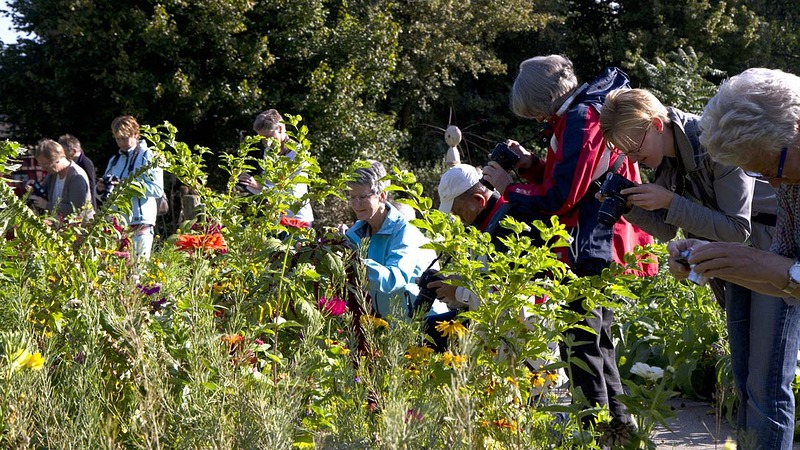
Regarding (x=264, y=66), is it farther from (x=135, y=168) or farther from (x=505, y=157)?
(x=505, y=157)

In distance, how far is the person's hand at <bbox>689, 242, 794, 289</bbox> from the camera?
227 cm

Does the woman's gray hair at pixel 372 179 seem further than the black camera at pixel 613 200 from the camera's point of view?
Yes

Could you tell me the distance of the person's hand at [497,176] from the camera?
372cm

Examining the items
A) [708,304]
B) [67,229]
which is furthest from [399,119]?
[67,229]

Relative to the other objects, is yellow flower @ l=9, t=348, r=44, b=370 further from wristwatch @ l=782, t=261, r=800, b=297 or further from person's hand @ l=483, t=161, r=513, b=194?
person's hand @ l=483, t=161, r=513, b=194

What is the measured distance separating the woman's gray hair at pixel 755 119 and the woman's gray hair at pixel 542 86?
1.21 m

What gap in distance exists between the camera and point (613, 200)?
295 cm

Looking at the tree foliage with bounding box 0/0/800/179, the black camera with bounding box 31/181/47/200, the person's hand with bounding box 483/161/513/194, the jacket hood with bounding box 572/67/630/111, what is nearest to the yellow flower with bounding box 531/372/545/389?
the jacket hood with bounding box 572/67/630/111

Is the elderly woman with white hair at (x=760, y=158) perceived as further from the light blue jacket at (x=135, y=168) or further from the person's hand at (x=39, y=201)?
the person's hand at (x=39, y=201)

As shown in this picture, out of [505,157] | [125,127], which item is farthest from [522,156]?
[125,127]

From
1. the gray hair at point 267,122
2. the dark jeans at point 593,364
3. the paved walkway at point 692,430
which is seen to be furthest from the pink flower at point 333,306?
the gray hair at point 267,122

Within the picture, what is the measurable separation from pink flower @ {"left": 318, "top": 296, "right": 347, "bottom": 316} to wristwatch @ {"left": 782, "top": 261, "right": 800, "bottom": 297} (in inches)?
47.1

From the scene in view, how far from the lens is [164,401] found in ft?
6.46

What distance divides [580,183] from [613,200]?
384mm
